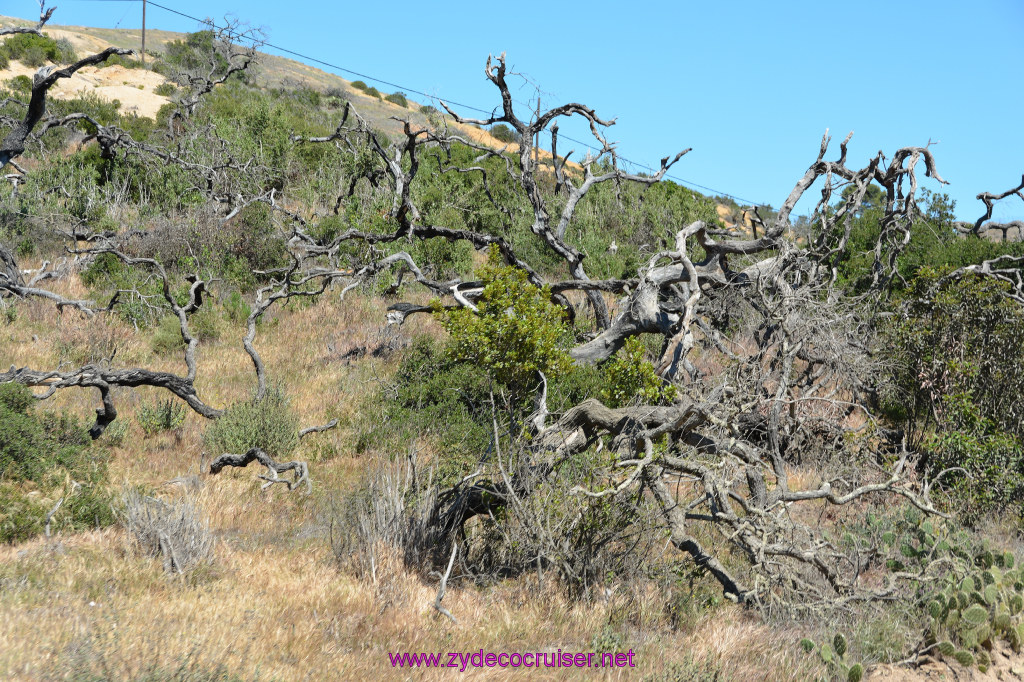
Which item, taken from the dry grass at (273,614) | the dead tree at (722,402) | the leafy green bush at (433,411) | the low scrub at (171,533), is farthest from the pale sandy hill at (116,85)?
the low scrub at (171,533)

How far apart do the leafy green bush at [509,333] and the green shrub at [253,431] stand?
2.52 m

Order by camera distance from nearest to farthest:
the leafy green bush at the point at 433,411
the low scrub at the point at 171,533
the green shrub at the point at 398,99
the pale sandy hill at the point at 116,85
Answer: the low scrub at the point at 171,533
the leafy green bush at the point at 433,411
the pale sandy hill at the point at 116,85
the green shrub at the point at 398,99

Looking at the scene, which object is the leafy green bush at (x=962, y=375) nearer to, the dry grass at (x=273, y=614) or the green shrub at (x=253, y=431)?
the dry grass at (x=273, y=614)

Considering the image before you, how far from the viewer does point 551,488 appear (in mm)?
5164

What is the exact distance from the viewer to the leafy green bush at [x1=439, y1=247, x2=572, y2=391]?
6265 mm

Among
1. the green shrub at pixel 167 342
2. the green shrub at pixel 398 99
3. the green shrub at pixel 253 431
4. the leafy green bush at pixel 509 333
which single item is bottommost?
the green shrub at pixel 253 431

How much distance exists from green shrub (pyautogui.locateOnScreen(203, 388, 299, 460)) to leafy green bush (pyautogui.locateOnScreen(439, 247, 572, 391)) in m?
Result: 2.52

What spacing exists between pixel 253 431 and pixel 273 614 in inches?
138

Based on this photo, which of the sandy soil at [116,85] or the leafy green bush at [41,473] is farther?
the sandy soil at [116,85]

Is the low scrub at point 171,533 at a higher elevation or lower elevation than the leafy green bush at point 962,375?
lower

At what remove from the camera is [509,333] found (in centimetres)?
626

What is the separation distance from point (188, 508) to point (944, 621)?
220 inches

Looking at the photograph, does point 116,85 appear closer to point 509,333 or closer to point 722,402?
point 509,333

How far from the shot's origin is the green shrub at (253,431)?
763 centimetres
